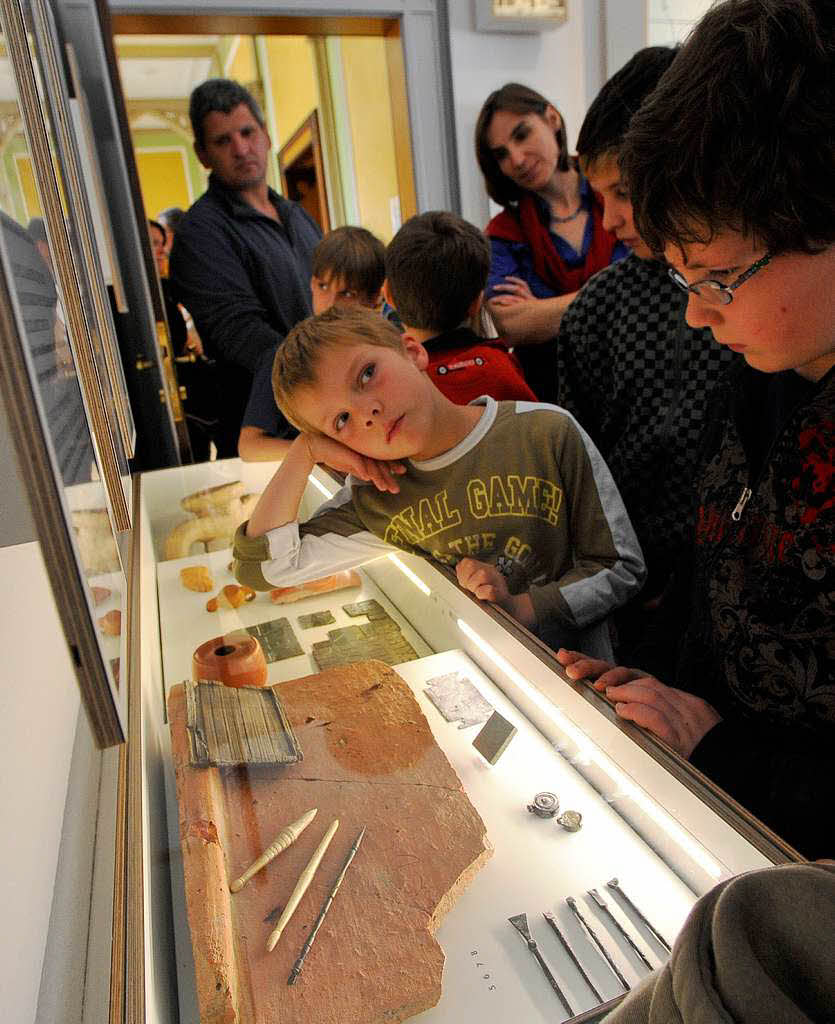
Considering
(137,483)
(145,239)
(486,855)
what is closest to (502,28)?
(145,239)

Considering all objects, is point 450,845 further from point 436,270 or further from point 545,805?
point 436,270

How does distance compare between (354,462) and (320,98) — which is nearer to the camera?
(354,462)

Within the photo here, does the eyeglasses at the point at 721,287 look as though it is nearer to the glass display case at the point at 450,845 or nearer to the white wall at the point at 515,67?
the glass display case at the point at 450,845

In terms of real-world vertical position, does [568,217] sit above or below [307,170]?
below

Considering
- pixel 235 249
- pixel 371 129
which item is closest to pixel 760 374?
pixel 235 249

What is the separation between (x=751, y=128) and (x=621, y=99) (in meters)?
0.72

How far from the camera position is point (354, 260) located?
193 cm

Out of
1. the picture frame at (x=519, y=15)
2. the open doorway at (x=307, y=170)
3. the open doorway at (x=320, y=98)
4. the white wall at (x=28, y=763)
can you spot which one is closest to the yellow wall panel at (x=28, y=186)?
the white wall at (x=28, y=763)

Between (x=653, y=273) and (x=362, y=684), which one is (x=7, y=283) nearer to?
(x=362, y=684)

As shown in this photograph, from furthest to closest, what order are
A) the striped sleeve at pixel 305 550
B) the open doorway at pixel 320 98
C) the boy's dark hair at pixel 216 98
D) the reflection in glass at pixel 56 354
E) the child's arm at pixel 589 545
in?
the open doorway at pixel 320 98
the boy's dark hair at pixel 216 98
the striped sleeve at pixel 305 550
the child's arm at pixel 589 545
the reflection in glass at pixel 56 354

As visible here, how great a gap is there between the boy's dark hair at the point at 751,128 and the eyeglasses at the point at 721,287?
20 mm

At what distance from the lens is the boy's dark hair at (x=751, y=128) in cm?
62

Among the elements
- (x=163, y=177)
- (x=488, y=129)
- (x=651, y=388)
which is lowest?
(x=651, y=388)

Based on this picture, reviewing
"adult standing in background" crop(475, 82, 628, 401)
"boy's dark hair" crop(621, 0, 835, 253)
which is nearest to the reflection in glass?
"boy's dark hair" crop(621, 0, 835, 253)
